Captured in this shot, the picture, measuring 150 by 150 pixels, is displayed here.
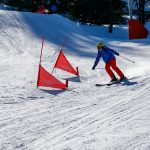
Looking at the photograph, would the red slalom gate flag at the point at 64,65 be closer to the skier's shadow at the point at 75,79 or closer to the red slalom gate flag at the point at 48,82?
the skier's shadow at the point at 75,79

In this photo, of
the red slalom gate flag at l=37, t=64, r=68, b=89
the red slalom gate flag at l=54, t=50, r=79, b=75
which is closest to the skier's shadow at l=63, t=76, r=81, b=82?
the red slalom gate flag at l=54, t=50, r=79, b=75

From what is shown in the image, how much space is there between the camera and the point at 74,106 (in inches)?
366

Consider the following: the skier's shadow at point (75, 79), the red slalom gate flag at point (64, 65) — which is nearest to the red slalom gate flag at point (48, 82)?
the skier's shadow at point (75, 79)

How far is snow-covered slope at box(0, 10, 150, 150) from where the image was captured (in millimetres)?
6820

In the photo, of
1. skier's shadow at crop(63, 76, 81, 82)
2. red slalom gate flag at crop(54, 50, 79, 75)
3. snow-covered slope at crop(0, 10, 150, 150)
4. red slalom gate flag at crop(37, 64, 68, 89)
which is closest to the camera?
snow-covered slope at crop(0, 10, 150, 150)

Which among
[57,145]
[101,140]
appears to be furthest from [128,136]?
[57,145]

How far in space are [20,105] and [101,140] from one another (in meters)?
3.04

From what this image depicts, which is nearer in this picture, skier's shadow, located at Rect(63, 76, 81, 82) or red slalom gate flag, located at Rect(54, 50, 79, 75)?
skier's shadow, located at Rect(63, 76, 81, 82)

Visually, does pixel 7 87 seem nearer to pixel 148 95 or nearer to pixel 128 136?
pixel 148 95

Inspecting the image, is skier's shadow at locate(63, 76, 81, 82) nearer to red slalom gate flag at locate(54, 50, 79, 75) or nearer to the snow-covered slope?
the snow-covered slope

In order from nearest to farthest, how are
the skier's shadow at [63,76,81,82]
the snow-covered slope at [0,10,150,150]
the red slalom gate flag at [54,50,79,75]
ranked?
the snow-covered slope at [0,10,150,150]
the skier's shadow at [63,76,81,82]
the red slalom gate flag at [54,50,79,75]

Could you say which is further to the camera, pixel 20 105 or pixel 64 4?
pixel 64 4

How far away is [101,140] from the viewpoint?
6828 mm

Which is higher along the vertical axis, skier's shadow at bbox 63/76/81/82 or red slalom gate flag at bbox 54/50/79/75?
red slalom gate flag at bbox 54/50/79/75
